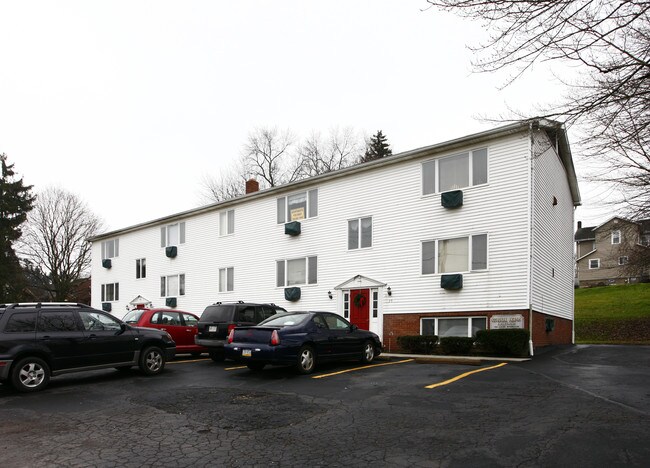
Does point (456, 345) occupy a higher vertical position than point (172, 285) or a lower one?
lower

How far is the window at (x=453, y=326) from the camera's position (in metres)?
17.0

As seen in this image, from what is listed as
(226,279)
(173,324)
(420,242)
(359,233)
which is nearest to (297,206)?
(359,233)

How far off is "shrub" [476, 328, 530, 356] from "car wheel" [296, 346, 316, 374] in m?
5.93

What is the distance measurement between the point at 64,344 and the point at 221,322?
4.76 m

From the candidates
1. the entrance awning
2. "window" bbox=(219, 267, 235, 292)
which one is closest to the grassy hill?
the entrance awning

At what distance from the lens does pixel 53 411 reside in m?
8.05

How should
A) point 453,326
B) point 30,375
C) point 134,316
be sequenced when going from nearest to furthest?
1. point 30,375
2. point 134,316
3. point 453,326

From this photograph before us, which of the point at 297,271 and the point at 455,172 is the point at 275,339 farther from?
the point at 297,271

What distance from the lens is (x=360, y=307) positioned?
20094 millimetres

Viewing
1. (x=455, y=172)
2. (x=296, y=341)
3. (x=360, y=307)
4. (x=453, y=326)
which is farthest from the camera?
(x=360, y=307)

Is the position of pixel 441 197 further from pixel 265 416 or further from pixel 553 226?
pixel 265 416

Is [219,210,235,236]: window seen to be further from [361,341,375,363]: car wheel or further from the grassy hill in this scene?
the grassy hill

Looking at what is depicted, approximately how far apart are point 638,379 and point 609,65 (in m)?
7.03

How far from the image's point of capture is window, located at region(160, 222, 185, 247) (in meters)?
29.2
